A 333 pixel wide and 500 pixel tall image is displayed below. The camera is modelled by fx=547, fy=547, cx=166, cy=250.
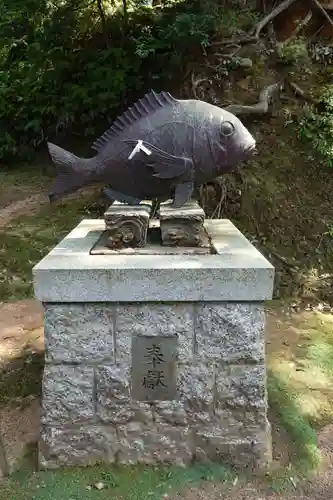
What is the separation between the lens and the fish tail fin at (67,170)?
3160 millimetres

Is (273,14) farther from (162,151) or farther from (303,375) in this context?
(303,375)

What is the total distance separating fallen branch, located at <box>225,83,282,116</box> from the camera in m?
6.39

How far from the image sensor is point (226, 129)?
303 centimetres

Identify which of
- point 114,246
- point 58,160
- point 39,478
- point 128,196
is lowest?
point 39,478

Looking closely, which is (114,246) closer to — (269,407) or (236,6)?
(269,407)

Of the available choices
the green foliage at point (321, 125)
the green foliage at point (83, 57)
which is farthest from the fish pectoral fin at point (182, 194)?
the green foliage at point (83, 57)

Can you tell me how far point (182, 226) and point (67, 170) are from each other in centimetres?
76

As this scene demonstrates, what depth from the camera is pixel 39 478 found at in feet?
9.43

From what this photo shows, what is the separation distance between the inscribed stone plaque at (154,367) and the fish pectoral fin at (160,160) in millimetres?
903

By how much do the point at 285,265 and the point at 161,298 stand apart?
3.24m

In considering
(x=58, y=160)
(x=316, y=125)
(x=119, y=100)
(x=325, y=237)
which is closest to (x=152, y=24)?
(x=119, y=100)

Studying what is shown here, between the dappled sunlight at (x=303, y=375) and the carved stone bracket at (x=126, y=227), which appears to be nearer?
the carved stone bracket at (x=126, y=227)

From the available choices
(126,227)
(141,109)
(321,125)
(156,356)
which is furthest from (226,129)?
(321,125)

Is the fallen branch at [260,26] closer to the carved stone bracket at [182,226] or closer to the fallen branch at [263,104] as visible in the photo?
the fallen branch at [263,104]
